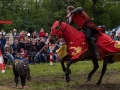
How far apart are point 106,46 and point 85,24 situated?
1031 millimetres

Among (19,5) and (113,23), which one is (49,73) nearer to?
(19,5)

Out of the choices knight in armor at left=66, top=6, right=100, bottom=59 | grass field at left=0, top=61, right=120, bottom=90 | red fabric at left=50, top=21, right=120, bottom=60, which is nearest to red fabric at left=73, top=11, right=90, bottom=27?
knight in armor at left=66, top=6, right=100, bottom=59

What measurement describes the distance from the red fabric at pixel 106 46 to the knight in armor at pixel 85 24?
0.25 m

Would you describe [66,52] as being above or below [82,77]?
above

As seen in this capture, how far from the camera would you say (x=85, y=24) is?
40.3ft

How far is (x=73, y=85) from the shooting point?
1178 cm

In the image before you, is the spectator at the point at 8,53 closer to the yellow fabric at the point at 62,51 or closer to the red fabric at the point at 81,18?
the yellow fabric at the point at 62,51

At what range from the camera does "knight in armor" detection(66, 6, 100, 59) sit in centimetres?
1202

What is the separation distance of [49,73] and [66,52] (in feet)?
11.3

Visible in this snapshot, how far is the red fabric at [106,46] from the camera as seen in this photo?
12.2 m

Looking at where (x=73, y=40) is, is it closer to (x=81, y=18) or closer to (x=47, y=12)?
(x=81, y=18)

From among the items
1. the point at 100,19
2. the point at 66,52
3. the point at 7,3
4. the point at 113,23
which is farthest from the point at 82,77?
the point at 113,23

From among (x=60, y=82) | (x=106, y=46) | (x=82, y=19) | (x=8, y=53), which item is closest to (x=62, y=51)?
(x=60, y=82)

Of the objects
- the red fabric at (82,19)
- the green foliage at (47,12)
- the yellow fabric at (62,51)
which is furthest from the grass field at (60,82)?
the green foliage at (47,12)
